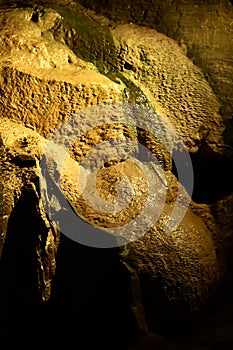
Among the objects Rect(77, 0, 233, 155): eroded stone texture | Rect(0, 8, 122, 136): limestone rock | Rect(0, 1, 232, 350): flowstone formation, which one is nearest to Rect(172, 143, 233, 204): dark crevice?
Rect(0, 1, 232, 350): flowstone formation

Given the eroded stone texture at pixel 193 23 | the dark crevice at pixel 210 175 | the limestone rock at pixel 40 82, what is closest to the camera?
the limestone rock at pixel 40 82

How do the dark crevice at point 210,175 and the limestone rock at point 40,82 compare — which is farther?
the dark crevice at point 210,175

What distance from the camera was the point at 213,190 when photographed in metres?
3.17

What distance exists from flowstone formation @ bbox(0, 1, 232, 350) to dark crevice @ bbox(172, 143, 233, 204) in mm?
13

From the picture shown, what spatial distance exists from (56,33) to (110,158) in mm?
1106

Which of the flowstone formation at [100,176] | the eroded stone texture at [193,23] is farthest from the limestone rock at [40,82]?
the eroded stone texture at [193,23]

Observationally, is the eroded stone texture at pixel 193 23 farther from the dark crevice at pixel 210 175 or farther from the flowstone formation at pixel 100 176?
the dark crevice at pixel 210 175

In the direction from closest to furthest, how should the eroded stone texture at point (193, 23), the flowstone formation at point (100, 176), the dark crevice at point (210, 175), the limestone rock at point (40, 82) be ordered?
the flowstone formation at point (100, 176), the limestone rock at point (40, 82), the dark crevice at point (210, 175), the eroded stone texture at point (193, 23)

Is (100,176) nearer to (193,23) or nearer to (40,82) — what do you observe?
(40,82)

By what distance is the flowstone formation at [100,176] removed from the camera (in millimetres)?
2430

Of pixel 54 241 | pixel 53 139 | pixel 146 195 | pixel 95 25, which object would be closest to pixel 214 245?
pixel 146 195

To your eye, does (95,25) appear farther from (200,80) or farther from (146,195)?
(146,195)

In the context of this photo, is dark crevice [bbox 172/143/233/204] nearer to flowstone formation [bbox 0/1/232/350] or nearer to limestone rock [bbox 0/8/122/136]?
flowstone formation [bbox 0/1/232/350]

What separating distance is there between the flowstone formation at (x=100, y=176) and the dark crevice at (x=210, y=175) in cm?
1
